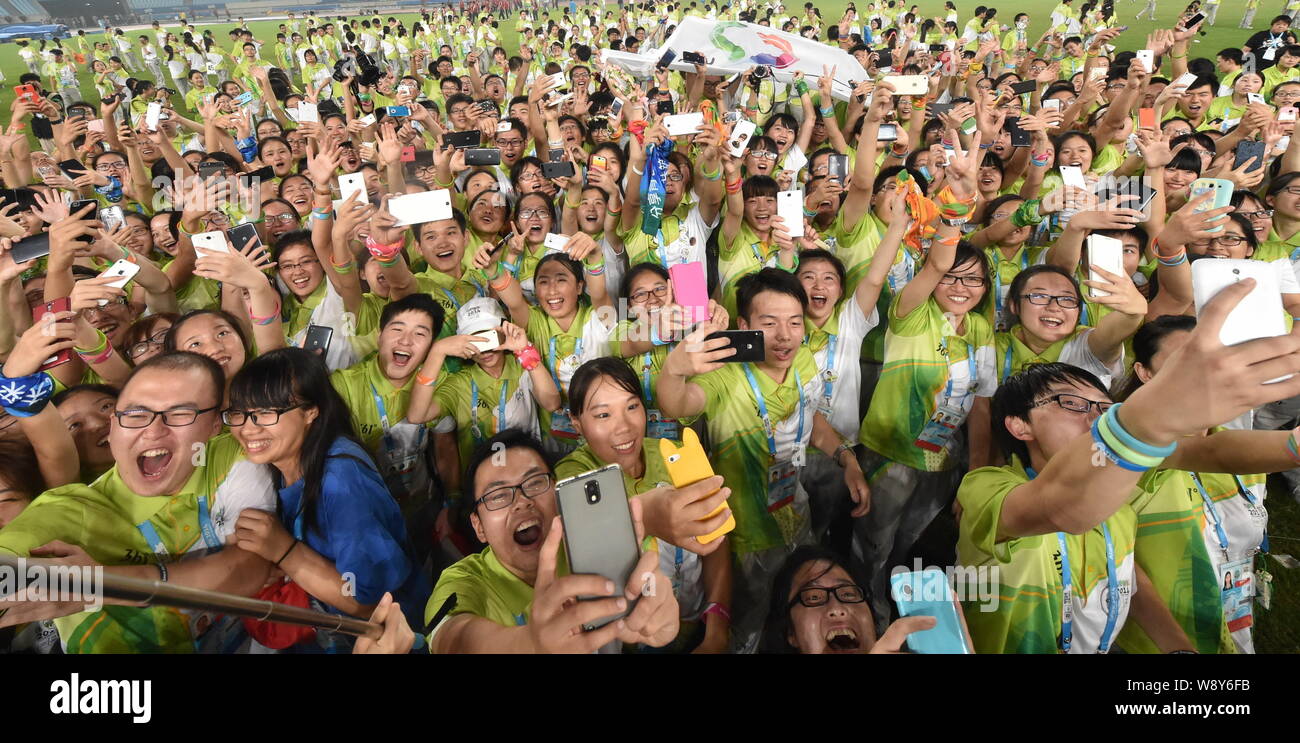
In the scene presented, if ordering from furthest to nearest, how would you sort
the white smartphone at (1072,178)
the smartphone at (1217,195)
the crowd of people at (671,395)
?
the white smartphone at (1072,178), the smartphone at (1217,195), the crowd of people at (671,395)

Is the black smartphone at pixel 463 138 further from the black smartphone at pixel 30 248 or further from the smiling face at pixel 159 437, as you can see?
the smiling face at pixel 159 437

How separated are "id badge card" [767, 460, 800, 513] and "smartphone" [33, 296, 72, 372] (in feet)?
11.3

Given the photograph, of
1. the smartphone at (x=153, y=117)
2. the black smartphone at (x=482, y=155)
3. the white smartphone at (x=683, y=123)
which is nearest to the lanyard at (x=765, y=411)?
the white smartphone at (x=683, y=123)

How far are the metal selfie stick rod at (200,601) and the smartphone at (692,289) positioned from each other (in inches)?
79.5

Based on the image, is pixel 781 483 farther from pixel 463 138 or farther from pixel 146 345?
pixel 463 138

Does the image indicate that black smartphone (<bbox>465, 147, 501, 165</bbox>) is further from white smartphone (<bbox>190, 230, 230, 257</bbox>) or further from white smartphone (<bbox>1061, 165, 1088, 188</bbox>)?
white smartphone (<bbox>1061, 165, 1088, 188</bbox>)

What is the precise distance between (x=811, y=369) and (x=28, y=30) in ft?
199

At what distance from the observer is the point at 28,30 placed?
38250 millimetres

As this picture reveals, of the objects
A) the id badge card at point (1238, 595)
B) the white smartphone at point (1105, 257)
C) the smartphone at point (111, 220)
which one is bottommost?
the id badge card at point (1238, 595)

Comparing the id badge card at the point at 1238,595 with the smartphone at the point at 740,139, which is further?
the smartphone at the point at 740,139

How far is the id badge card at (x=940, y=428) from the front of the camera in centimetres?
341

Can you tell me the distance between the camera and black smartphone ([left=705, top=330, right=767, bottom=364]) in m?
2.67
